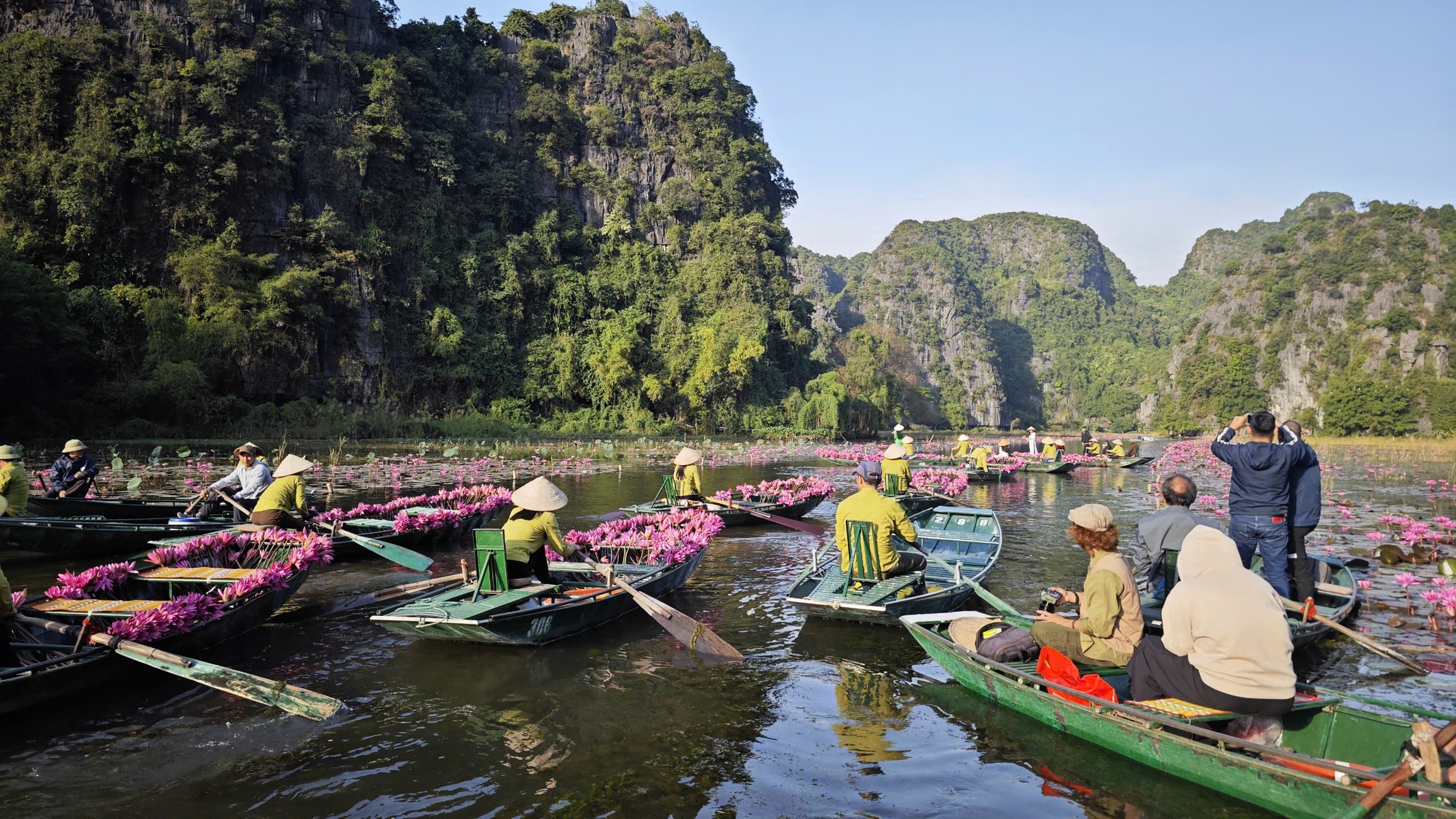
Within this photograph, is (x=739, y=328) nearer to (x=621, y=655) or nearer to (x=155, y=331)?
(x=155, y=331)

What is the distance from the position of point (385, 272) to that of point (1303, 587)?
42254mm

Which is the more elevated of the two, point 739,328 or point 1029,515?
point 739,328

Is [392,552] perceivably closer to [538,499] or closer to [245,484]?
[245,484]

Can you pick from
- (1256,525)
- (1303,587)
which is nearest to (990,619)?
(1256,525)

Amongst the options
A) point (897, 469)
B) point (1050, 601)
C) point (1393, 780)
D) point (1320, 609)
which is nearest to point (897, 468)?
point (897, 469)

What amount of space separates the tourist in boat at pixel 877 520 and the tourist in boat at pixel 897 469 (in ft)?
19.8

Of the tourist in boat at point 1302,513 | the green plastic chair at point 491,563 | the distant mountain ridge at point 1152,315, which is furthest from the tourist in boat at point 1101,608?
the distant mountain ridge at point 1152,315

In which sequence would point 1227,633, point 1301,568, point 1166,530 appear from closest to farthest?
point 1227,633 → point 1166,530 → point 1301,568

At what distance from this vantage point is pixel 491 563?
21.4 ft

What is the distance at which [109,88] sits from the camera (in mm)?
32531

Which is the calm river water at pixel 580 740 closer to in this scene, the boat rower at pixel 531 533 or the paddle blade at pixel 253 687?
the paddle blade at pixel 253 687

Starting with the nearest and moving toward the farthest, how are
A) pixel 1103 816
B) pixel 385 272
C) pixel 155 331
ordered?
pixel 1103 816
pixel 155 331
pixel 385 272

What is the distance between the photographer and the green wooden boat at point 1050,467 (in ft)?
76.5

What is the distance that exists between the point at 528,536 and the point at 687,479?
517cm
